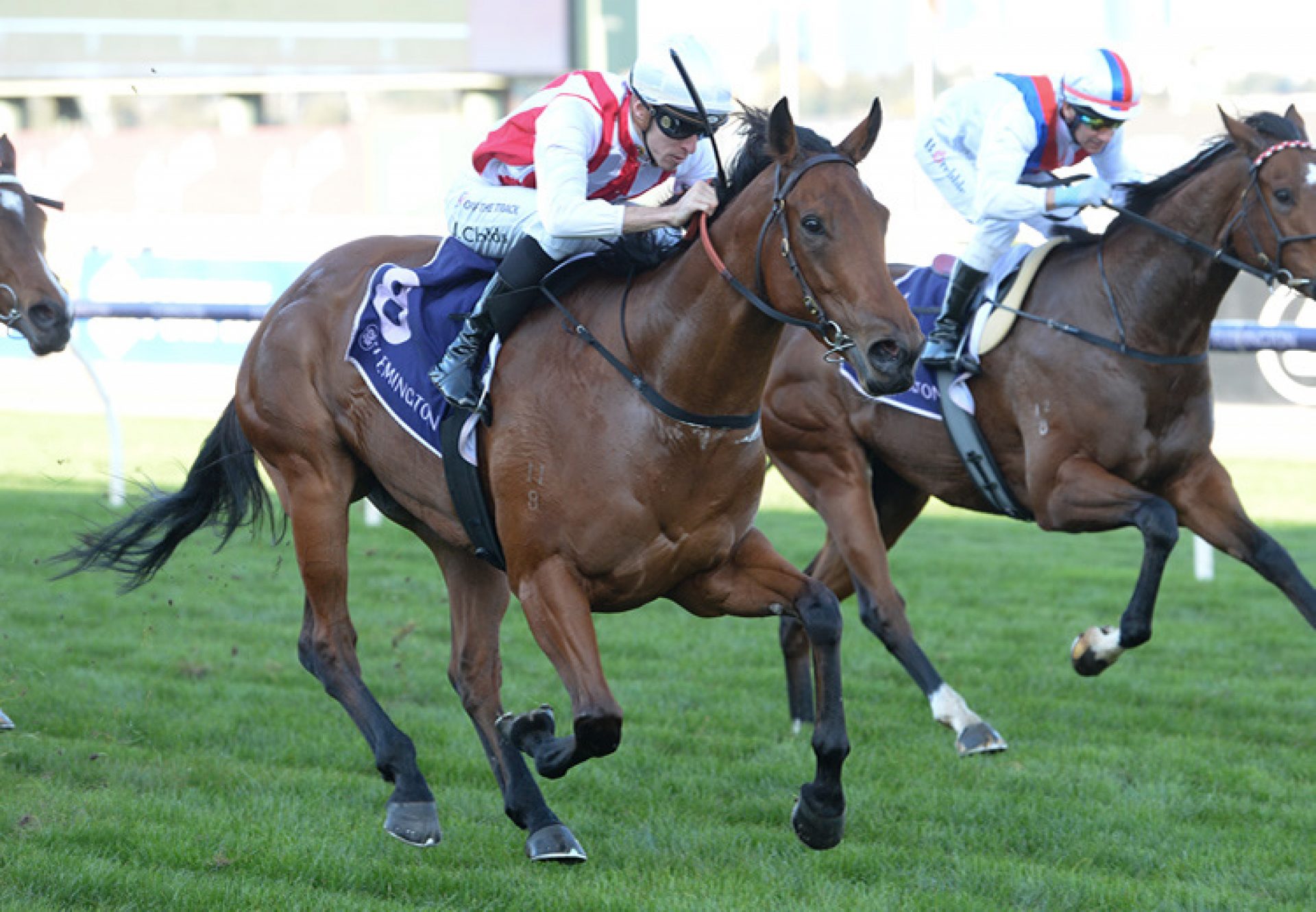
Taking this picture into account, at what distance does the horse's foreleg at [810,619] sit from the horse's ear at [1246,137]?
214 centimetres

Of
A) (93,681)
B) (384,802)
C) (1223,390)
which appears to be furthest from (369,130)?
(384,802)

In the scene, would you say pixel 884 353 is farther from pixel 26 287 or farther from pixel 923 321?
pixel 26 287

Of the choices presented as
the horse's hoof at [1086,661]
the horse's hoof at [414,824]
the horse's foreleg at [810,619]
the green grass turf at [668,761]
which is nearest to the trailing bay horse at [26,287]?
the green grass turf at [668,761]

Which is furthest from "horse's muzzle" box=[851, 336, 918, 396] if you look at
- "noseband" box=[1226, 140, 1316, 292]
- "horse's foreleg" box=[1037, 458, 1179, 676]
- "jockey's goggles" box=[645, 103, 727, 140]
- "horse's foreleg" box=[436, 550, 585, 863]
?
"noseband" box=[1226, 140, 1316, 292]

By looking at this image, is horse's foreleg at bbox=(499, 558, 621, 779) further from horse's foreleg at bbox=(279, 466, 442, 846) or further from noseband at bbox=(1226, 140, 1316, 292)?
noseband at bbox=(1226, 140, 1316, 292)

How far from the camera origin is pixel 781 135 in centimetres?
344

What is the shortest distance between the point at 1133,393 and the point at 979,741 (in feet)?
3.80

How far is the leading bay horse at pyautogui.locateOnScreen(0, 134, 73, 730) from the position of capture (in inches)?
211

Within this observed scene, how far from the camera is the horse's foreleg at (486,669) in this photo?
160 inches

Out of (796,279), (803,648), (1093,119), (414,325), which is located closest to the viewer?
(796,279)

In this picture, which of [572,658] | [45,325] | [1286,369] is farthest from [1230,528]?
[1286,369]

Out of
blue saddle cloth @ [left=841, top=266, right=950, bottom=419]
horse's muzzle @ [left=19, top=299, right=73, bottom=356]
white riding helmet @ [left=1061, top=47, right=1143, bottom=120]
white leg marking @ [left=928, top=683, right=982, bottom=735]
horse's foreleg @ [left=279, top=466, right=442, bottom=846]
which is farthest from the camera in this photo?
blue saddle cloth @ [left=841, top=266, right=950, bottom=419]

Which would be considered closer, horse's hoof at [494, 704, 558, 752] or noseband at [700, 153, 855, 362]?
noseband at [700, 153, 855, 362]

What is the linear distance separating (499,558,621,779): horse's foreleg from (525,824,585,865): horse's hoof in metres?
0.20
